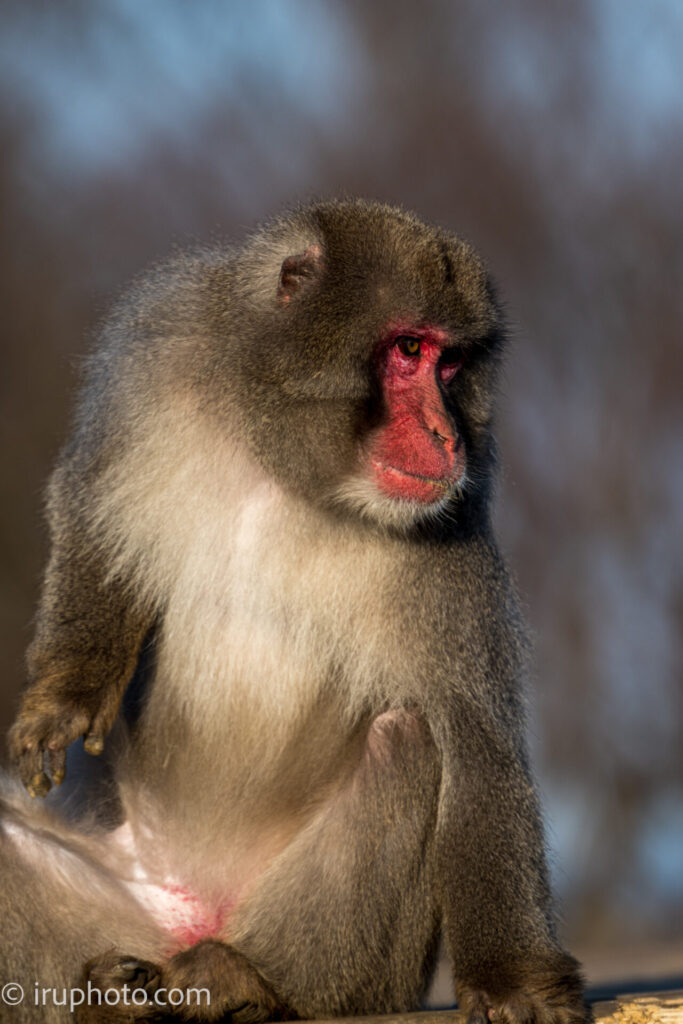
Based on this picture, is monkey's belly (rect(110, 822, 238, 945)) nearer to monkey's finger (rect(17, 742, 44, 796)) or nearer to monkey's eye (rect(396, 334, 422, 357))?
monkey's finger (rect(17, 742, 44, 796))

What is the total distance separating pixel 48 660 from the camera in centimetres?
424

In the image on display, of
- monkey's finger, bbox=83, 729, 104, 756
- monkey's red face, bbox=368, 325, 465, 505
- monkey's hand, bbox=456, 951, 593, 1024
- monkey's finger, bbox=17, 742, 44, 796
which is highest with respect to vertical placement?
monkey's red face, bbox=368, 325, 465, 505

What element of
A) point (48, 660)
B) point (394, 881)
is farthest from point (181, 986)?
point (48, 660)

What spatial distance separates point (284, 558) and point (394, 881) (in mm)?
921

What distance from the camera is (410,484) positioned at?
389 cm

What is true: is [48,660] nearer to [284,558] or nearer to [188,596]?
[188,596]

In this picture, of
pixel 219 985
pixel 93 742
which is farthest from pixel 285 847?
pixel 93 742

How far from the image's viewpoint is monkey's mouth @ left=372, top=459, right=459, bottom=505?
388 centimetres

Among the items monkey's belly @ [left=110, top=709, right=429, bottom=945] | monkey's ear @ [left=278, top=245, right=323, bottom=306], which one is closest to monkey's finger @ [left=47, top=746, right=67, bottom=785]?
monkey's belly @ [left=110, top=709, right=429, bottom=945]

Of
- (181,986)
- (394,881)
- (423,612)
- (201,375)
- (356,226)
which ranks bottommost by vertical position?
(181,986)

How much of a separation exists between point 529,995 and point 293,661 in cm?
110

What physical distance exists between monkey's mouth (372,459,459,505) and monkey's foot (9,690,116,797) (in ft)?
3.43

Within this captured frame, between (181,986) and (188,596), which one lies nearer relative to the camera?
(181,986)

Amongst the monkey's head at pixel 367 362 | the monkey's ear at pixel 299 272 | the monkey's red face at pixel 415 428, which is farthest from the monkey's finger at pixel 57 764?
the monkey's ear at pixel 299 272
